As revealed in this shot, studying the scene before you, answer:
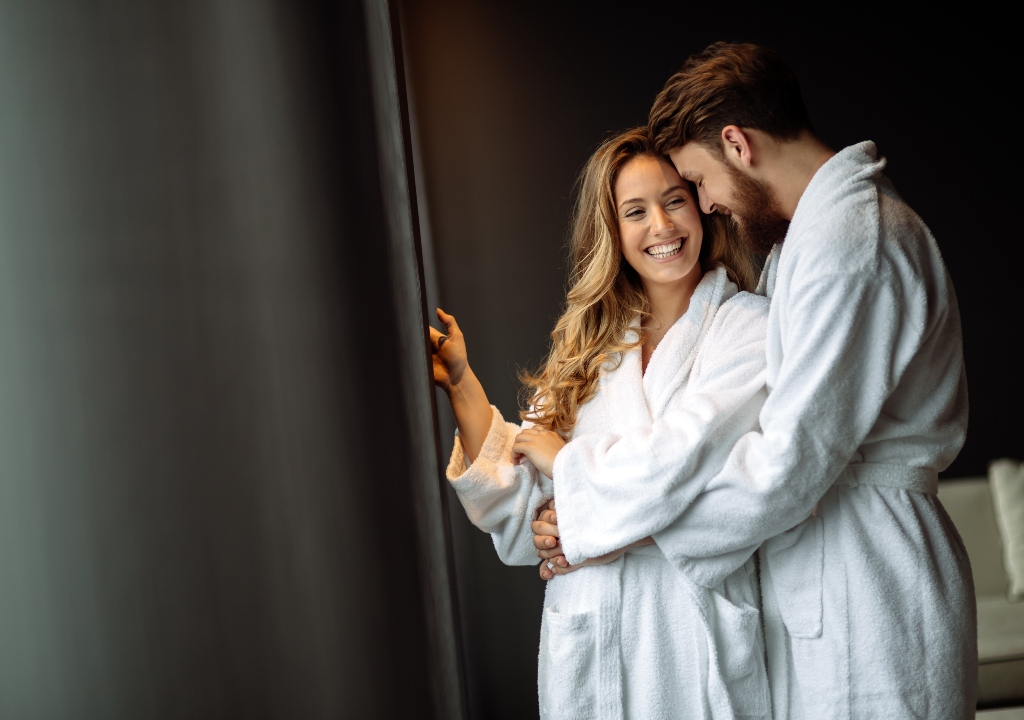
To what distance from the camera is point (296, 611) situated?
168mm

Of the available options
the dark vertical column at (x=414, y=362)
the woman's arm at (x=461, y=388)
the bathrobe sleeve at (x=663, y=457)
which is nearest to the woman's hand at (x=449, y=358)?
the woman's arm at (x=461, y=388)

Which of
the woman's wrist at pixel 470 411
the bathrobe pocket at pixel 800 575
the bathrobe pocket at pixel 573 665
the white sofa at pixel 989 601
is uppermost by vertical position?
the woman's wrist at pixel 470 411

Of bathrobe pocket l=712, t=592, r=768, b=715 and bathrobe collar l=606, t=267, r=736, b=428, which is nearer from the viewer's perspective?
bathrobe pocket l=712, t=592, r=768, b=715

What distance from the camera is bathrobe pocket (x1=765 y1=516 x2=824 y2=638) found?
48.6 inches

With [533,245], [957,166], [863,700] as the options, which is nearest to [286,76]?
[863,700]

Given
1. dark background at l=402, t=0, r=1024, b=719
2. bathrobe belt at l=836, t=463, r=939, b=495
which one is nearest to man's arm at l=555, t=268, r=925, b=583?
bathrobe belt at l=836, t=463, r=939, b=495

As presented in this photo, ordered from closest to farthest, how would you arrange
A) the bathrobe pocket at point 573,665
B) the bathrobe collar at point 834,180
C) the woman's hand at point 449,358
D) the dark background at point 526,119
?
1. the bathrobe collar at point 834,180
2. the bathrobe pocket at point 573,665
3. the woman's hand at point 449,358
4. the dark background at point 526,119

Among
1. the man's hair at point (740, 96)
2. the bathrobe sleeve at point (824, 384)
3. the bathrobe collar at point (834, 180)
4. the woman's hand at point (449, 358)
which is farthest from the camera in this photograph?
the woman's hand at point (449, 358)

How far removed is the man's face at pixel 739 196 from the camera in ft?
4.46

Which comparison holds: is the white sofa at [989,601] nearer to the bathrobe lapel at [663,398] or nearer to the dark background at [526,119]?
the dark background at [526,119]

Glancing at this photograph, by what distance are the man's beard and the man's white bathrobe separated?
11 cm

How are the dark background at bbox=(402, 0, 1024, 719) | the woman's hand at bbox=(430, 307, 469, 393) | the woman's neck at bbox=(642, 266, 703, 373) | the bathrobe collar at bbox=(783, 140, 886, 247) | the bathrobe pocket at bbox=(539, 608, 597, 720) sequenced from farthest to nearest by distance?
the dark background at bbox=(402, 0, 1024, 719)
the woman's neck at bbox=(642, 266, 703, 373)
the woman's hand at bbox=(430, 307, 469, 393)
the bathrobe pocket at bbox=(539, 608, 597, 720)
the bathrobe collar at bbox=(783, 140, 886, 247)

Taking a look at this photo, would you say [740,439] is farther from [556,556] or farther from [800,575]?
[556,556]

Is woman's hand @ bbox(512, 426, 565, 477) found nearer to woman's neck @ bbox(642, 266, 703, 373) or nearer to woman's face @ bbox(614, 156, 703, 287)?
woman's neck @ bbox(642, 266, 703, 373)
